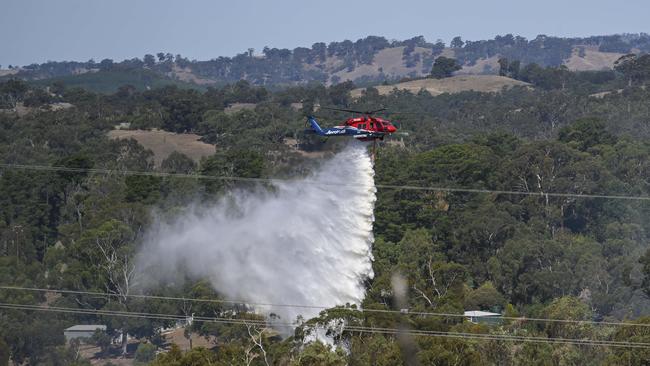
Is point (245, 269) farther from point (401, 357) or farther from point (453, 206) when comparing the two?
point (453, 206)

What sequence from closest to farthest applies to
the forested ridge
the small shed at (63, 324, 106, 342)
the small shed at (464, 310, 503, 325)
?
the forested ridge, the small shed at (464, 310, 503, 325), the small shed at (63, 324, 106, 342)

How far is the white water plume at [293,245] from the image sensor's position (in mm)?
70875

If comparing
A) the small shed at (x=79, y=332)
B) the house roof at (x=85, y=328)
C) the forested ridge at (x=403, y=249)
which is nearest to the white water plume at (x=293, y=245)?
the forested ridge at (x=403, y=249)

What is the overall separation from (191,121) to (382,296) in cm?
9284

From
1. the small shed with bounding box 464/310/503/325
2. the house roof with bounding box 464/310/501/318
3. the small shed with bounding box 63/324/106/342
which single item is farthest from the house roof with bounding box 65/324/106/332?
the small shed with bounding box 464/310/503/325

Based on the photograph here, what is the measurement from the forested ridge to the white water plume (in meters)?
1.88

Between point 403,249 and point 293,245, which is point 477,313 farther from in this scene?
point 293,245

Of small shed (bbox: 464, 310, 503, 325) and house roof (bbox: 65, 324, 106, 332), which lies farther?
house roof (bbox: 65, 324, 106, 332)

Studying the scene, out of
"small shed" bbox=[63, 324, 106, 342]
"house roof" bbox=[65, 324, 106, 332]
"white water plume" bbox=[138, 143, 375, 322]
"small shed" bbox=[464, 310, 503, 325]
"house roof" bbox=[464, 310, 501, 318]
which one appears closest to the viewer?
"white water plume" bbox=[138, 143, 375, 322]

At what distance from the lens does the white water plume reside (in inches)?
2790

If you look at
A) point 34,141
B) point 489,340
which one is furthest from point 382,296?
point 34,141

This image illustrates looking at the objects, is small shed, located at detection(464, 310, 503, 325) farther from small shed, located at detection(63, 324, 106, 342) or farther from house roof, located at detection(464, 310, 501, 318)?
small shed, located at detection(63, 324, 106, 342)

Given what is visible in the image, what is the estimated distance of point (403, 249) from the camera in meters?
98.3

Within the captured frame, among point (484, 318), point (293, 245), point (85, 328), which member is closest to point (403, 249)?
point (484, 318)
